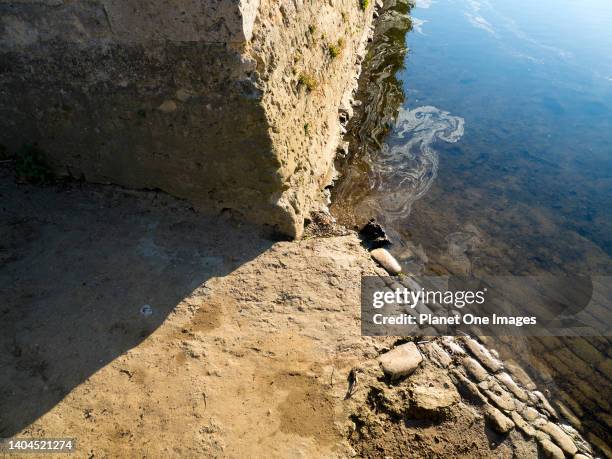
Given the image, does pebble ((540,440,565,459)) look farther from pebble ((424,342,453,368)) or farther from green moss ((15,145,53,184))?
green moss ((15,145,53,184))

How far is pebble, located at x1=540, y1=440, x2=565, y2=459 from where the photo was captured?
3782mm

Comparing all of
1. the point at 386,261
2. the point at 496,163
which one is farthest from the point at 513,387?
the point at 496,163

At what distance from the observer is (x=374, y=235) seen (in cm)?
610

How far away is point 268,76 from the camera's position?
4.32 m

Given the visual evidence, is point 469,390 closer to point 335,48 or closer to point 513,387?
point 513,387

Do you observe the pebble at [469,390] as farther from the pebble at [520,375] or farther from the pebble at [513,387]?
the pebble at [520,375]

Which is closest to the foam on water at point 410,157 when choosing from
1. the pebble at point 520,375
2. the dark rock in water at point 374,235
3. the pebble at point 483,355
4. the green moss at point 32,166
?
the dark rock in water at point 374,235

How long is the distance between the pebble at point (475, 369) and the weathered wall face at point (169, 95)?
251 cm

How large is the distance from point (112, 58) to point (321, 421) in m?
4.23

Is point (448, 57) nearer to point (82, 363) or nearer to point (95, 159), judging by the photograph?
point (95, 159)

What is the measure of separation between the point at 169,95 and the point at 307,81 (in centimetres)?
201

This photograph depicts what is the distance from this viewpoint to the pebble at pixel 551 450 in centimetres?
378

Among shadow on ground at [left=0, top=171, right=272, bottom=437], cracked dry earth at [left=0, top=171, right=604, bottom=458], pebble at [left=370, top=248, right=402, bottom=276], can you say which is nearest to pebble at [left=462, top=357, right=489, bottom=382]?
cracked dry earth at [left=0, top=171, right=604, bottom=458]

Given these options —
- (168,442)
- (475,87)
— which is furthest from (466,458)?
(475,87)
